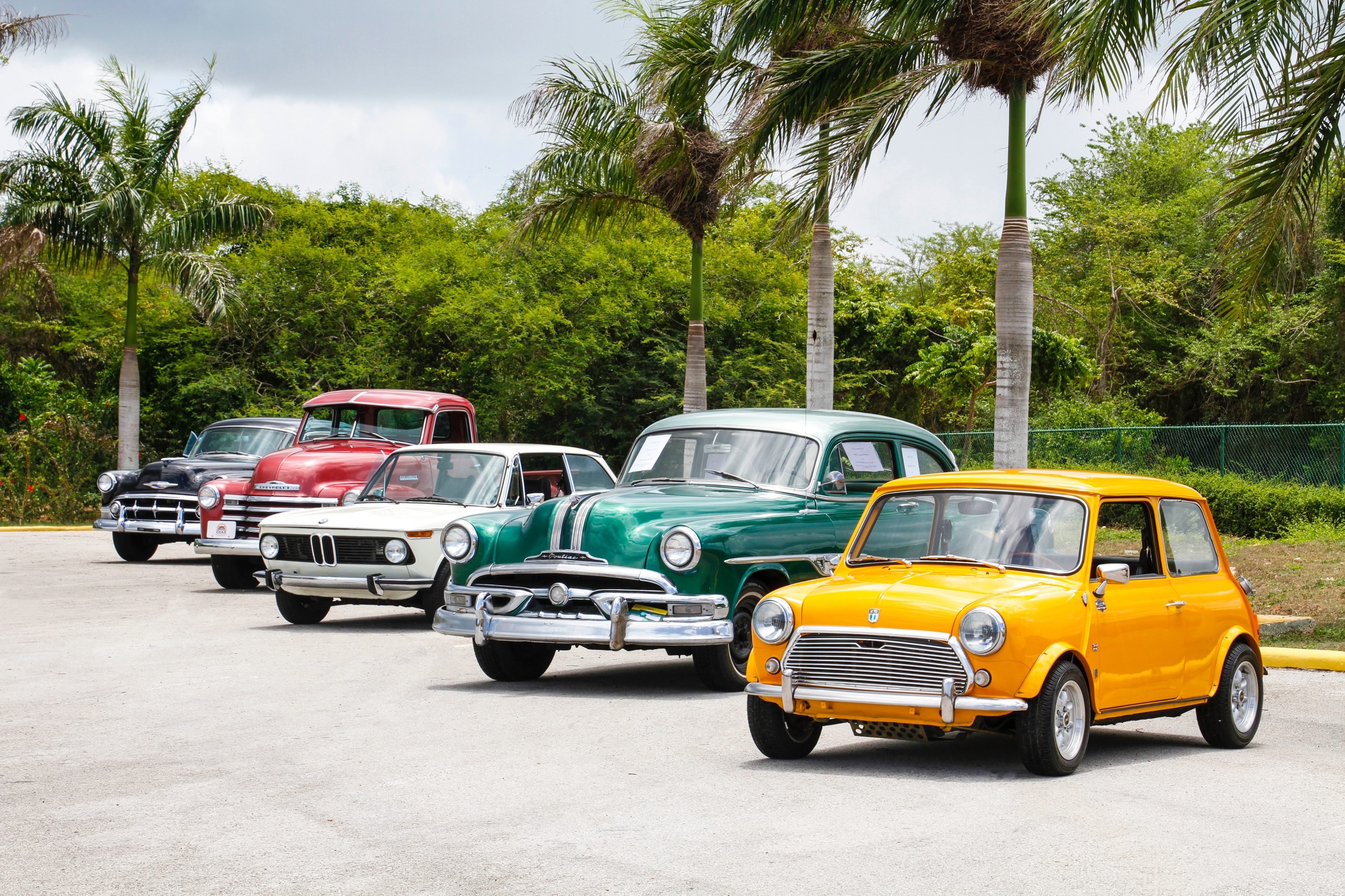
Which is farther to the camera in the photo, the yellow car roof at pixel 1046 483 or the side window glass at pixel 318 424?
the side window glass at pixel 318 424

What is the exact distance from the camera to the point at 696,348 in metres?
24.0

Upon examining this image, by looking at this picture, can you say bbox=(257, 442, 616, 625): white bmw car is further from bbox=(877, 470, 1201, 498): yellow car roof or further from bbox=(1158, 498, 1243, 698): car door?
bbox=(1158, 498, 1243, 698): car door

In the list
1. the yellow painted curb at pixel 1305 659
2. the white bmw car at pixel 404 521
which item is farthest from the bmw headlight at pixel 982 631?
the white bmw car at pixel 404 521

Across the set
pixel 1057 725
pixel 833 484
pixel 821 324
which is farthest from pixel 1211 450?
pixel 1057 725

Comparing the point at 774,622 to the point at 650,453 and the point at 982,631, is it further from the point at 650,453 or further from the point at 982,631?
the point at 650,453

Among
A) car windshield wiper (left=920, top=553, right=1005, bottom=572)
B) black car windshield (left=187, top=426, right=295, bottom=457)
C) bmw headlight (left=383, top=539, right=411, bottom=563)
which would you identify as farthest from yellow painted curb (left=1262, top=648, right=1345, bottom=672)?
black car windshield (left=187, top=426, right=295, bottom=457)

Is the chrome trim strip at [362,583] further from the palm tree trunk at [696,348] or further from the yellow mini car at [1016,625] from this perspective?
the palm tree trunk at [696,348]

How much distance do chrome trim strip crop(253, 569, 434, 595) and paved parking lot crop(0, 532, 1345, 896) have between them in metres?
1.84

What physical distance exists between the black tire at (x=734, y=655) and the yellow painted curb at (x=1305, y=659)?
4400 mm

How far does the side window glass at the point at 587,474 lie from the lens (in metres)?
15.1

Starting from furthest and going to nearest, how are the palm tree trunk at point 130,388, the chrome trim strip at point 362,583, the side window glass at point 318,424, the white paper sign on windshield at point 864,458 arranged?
the palm tree trunk at point 130,388 → the side window glass at point 318,424 → the chrome trim strip at point 362,583 → the white paper sign on windshield at point 864,458

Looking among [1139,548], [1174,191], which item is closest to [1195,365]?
[1174,191]

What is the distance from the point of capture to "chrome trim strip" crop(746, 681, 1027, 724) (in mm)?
7062

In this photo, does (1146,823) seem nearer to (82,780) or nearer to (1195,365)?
(82,780)
